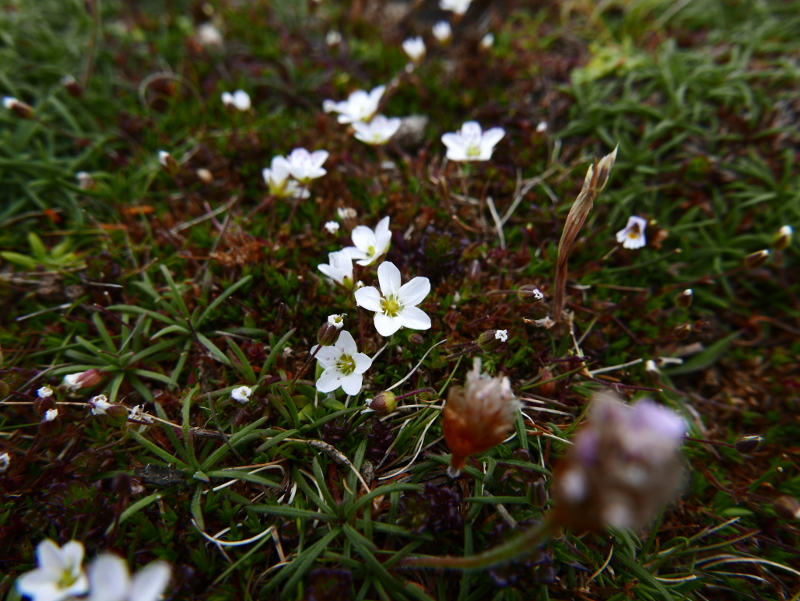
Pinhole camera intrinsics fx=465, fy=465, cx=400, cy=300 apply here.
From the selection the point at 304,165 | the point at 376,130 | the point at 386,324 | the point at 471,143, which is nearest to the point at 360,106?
the point at 376,130

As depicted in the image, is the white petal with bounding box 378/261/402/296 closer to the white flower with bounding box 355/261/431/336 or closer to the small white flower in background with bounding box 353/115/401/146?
the white flower with bounding box 355/261/431/336

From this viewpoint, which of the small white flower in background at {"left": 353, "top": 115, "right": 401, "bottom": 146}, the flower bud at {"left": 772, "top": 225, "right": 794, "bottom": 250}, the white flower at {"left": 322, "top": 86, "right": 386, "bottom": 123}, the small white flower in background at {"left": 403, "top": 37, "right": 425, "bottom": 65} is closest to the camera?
the flower bud at {"left": 772, "top": 225, "right": 794, "bottom": 250}

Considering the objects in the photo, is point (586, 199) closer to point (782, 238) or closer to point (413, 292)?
point (413, 292)

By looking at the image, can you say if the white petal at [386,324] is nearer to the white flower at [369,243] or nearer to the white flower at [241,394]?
the white flower at [369,243]

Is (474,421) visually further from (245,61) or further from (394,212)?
(245,61)

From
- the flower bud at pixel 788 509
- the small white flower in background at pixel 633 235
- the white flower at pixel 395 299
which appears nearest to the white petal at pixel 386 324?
the white flower at pixel 395 299

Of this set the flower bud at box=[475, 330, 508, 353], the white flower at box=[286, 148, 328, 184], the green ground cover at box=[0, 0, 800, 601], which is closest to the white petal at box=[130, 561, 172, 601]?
the green ground cover at box=[0, 0, 800, 601]

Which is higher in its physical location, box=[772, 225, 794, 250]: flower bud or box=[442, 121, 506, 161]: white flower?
box=[442, 121, 506, 161]: white flower
